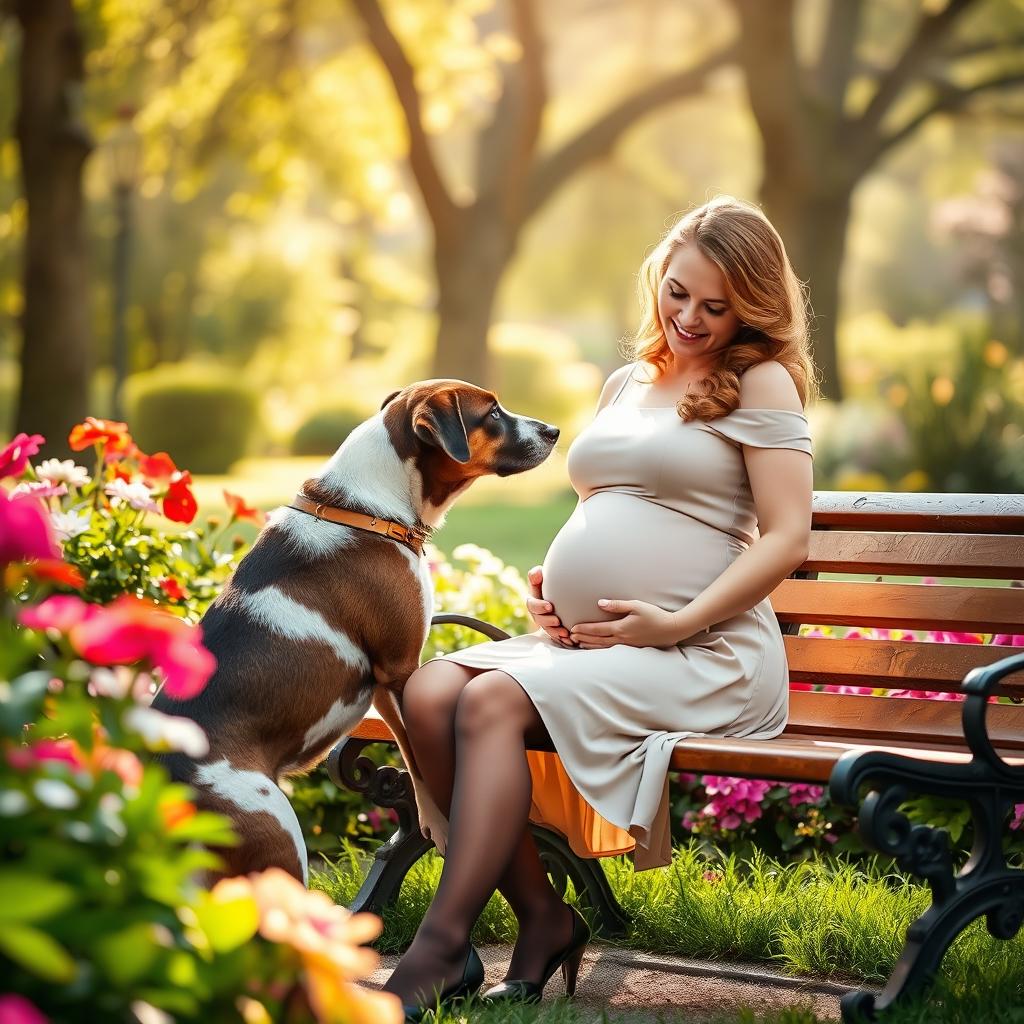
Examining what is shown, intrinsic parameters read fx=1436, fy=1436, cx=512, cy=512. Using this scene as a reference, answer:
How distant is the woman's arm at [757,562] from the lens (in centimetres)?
346

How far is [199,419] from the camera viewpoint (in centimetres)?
2333

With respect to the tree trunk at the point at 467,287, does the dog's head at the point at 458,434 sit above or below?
above

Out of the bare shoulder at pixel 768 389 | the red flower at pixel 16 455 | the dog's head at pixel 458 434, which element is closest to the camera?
the bare shoulder at pixel 768 389

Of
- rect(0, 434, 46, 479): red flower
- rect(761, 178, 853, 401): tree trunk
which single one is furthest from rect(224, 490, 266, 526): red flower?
rect(761, 178, 853, 401): tree trunk

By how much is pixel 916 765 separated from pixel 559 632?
1.01 m

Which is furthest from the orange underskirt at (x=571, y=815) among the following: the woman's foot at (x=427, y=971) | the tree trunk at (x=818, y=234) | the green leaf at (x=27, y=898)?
the tree trunk at (x=818, y=234)

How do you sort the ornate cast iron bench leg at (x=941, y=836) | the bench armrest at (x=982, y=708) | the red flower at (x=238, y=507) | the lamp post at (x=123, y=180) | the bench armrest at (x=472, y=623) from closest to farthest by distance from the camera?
1. the ornate cast iron bench leg at (x=941, y=836)
2. the bench armrest at (x=982, y=708)
3. the bench armrest at (x=472, y=623)
4. the red flower at (x=238, y=507)
5. the lamp post at (x=123, y=180)

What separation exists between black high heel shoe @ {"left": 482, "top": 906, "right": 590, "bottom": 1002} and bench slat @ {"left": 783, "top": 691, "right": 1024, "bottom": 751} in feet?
2.61

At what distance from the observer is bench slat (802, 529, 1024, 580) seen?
3941 mm

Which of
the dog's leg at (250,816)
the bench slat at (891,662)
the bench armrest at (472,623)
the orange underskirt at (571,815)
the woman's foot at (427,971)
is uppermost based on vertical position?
the bench slat at (891,662)

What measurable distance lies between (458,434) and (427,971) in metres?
1.36

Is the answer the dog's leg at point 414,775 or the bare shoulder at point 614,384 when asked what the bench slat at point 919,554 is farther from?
the dog's leg at point 414,775

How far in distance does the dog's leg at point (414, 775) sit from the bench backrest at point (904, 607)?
100 centimetres

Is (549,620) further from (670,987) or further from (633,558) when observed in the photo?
(670,987)
